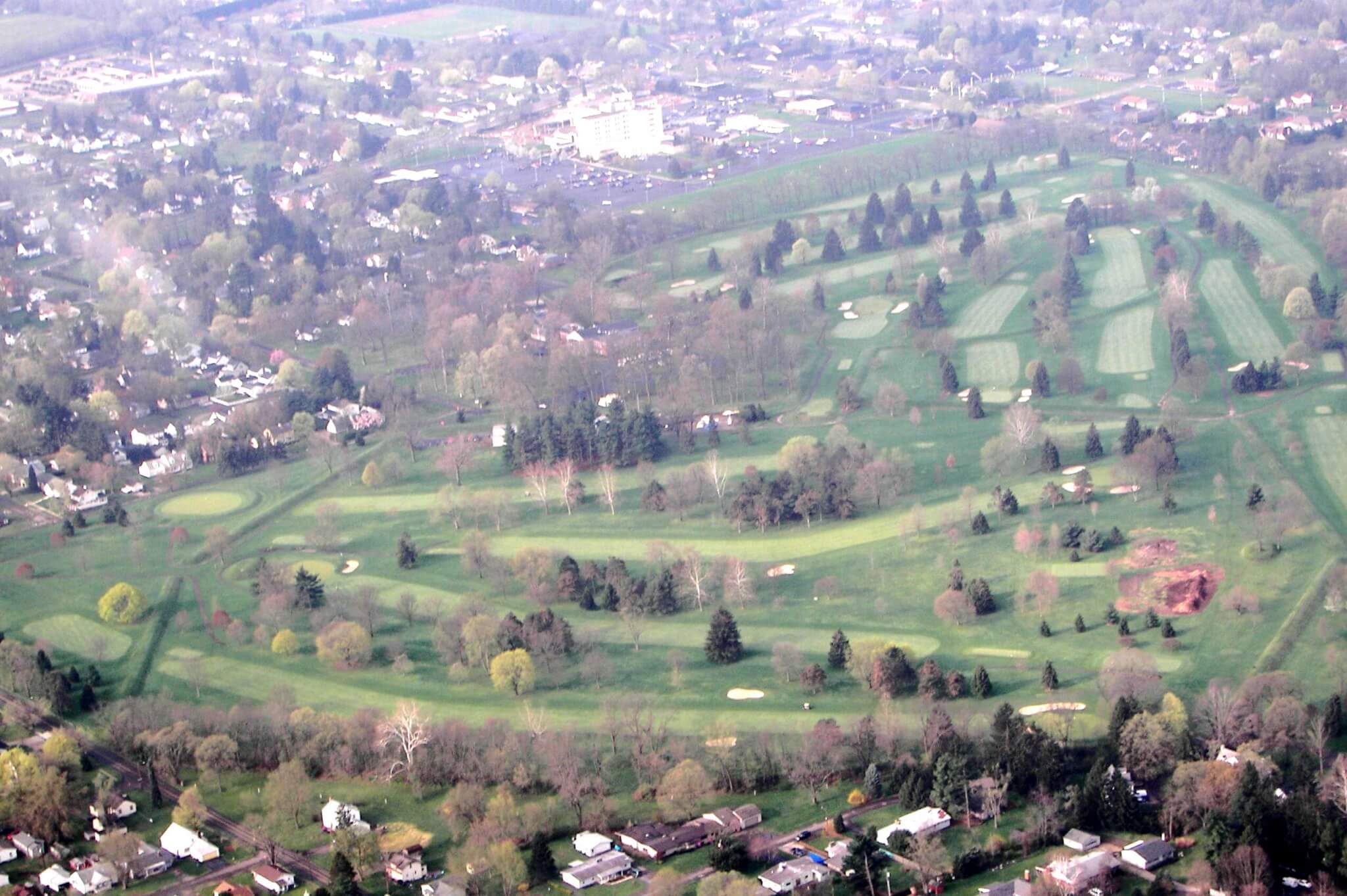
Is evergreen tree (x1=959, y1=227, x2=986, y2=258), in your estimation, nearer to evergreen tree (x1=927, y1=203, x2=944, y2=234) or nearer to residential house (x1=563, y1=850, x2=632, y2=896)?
evergreen tree (x1=927, y1=203, x2=944, y2=234)

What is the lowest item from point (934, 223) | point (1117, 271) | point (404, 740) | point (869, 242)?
point (404, 740)

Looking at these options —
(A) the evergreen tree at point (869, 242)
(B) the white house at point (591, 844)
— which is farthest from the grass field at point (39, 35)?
(B) the white house at point (591, 844)

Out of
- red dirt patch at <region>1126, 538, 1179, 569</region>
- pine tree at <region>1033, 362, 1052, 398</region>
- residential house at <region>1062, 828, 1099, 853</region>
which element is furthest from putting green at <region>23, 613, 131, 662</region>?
pine tree at <region>1033, 362, 1052, 398</region>

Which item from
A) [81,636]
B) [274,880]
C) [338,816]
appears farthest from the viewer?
[81,636]

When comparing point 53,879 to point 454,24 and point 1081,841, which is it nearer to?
point 1081,841

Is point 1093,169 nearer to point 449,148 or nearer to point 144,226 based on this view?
point 449,148

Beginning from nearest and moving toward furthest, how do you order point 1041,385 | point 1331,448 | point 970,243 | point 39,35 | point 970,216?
point 1331,448 → point 1041,385 → point 970,243 → point 970,216 → point 39,35

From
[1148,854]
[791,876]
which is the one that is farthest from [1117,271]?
[791,876]
